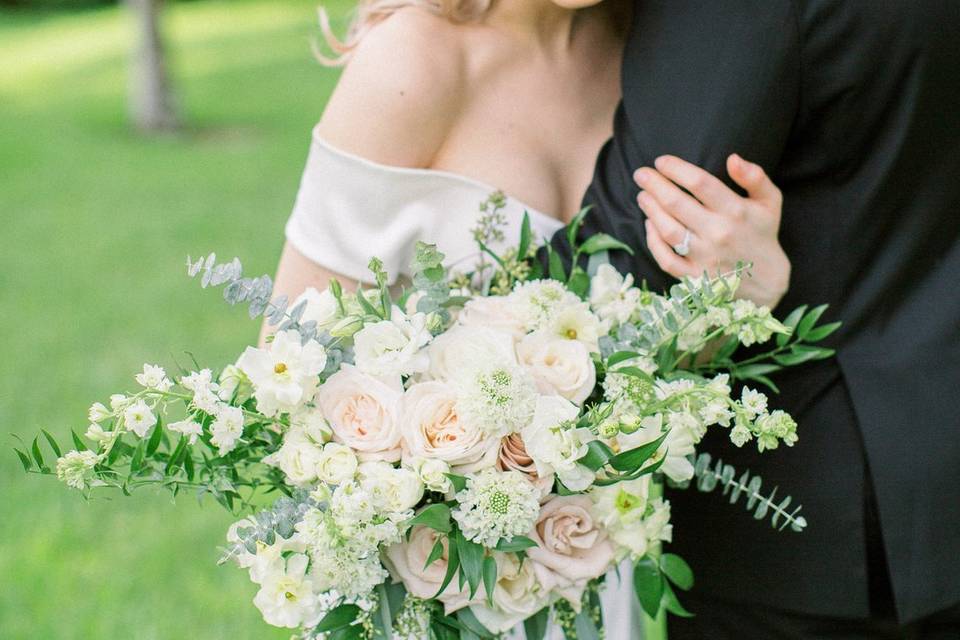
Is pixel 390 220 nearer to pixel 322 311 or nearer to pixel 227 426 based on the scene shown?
pixel 322 311

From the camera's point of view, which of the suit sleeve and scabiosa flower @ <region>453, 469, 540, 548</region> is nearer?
scabiosa flower @ <region>453, 469, 540, 548</region>

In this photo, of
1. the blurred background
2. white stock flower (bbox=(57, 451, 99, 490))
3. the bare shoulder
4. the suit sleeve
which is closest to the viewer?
white stock flower (bbox=(57, 451, 99, 490))

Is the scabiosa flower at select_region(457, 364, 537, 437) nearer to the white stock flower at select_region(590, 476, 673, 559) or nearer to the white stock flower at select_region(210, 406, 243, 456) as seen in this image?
the white stock flower at select_region(590, 476, 673, 559)

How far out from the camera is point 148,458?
1.55 meters

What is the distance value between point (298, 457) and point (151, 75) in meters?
10.4

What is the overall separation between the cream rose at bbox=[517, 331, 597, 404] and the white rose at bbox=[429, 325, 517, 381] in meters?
0.03

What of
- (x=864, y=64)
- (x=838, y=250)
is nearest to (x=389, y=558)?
(x=838, y=250)

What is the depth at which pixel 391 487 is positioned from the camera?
1488 mm

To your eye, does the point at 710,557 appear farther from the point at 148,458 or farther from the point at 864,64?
the point at 148,458

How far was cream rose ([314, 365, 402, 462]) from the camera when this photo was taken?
60.5 inches

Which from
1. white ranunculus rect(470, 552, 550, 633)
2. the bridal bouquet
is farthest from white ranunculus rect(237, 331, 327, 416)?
white ranunculus rect(470, 552, 550, 633)

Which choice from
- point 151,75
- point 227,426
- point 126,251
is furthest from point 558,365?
point 151,75

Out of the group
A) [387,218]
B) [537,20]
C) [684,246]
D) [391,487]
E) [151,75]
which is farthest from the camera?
[151,75]

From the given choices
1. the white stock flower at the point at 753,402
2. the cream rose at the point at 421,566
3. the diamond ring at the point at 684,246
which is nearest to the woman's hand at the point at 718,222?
the diamond ring at the point at 684,246
